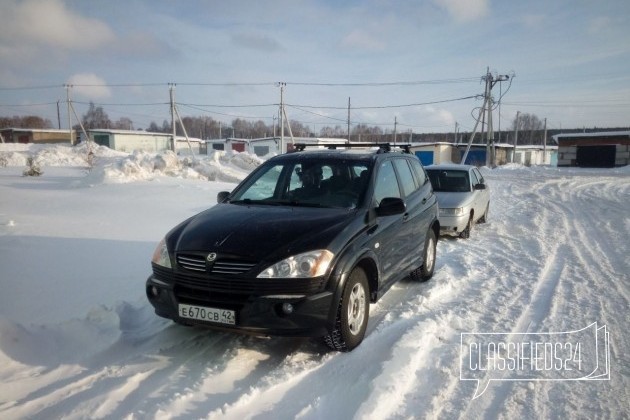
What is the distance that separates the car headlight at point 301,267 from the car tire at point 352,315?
0.35m

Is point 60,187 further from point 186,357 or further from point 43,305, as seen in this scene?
point 186,357

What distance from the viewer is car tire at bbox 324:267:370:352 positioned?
11.5ft

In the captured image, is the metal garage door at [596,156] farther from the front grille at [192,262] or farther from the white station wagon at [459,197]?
the front grille at [192,262]

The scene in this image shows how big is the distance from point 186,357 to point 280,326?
2.98 ft

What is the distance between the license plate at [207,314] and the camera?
10.7ft

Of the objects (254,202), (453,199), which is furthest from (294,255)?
(453,199)

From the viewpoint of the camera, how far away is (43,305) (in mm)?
4195

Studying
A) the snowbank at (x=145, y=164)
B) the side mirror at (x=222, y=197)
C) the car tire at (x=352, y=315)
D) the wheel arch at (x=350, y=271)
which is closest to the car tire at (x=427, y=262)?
the wheel arch at (x=350, y=271)

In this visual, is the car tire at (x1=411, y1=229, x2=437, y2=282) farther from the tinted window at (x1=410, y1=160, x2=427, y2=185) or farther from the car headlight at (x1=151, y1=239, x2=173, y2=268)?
the car headlight at (x1=151, y1=239, x2=173, y2=268)

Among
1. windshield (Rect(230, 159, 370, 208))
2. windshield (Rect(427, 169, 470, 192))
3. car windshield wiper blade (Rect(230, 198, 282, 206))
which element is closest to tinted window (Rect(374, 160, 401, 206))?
windshield (Rect(230, 159, 370, 208))

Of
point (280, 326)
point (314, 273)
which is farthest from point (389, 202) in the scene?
point (280, 326)

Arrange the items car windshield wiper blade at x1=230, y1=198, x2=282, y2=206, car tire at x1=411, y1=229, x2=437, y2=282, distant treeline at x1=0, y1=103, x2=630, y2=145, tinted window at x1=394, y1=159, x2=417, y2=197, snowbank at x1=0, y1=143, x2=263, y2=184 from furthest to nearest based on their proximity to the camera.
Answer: distant treeline at x1=0, y1=103, x2=630, y2=145 → snowbank at x1=0, y1=143, x2=263, y2=184 → car tire at x1=411, y1=229, x2=437, y2=282 → tinted window at x1=394, y1=159, x2=417, y2=197 → car windshield wiper blade at x1=230, y1=198, x2=282, y2=206

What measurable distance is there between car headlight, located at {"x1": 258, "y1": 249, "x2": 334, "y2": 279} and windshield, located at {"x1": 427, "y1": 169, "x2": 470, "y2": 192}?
7.07 meters

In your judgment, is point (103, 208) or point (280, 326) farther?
point (103, 208)
